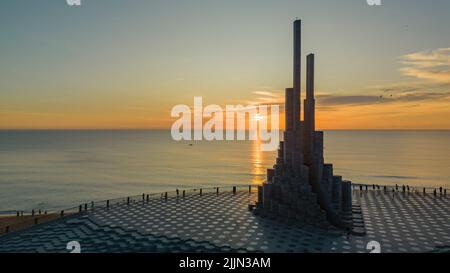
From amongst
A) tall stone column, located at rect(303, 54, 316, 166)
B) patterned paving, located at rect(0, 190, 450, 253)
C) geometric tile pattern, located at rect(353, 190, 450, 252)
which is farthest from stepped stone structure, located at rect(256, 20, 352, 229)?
geometric tile pattern, located at rect(353, 190, 450, 252)

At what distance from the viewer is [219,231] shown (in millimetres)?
25734

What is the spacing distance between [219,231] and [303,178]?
8676 millimetres

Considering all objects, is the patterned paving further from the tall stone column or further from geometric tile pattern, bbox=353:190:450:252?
the tall stone column

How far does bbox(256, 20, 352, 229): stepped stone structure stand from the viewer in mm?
28469

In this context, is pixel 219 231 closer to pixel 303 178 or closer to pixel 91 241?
pixel 303 178

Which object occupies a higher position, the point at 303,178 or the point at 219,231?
the point at 303,178

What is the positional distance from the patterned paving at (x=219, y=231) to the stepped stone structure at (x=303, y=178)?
135cm

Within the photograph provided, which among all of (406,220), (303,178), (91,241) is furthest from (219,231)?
(406,220)

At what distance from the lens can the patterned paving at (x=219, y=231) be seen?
22.6 m

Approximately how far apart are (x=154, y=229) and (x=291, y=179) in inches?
481

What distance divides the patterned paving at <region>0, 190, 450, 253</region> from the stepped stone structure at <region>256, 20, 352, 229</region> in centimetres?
135

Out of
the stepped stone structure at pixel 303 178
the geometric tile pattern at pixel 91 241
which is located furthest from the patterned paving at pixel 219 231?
the stepped stone structure at pixel 303 178
